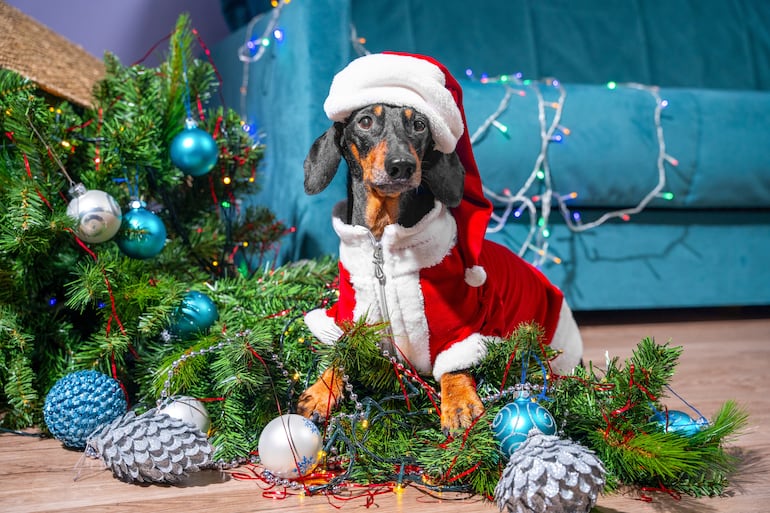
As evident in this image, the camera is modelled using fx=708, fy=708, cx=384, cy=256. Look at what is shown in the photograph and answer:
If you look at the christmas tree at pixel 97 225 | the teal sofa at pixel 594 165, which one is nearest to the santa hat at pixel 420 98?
the christmas tree at pixel 97 225

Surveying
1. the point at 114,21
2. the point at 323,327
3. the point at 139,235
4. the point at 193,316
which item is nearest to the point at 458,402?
the point at 323,327

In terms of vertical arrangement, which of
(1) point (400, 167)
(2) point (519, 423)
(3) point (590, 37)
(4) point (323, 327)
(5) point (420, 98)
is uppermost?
(3) point (590, 37)

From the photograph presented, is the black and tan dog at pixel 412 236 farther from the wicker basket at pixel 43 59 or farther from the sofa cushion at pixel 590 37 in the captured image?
the sofa cushion at pixel 590 37

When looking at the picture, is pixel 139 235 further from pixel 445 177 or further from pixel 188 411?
pixel 445 177

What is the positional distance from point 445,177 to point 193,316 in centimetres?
54

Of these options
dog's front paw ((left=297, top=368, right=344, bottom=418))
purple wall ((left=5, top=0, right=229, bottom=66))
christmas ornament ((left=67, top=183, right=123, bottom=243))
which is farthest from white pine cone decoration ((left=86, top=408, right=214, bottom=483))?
purple wall ((left=5, top=0, right=229, bottom=66))

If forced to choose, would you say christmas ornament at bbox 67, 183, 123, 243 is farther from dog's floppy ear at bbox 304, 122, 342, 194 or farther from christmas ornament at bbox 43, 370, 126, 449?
dog's floppy ear at bbox 304, 122, 342, 194

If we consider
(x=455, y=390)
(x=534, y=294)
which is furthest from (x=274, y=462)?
(x=534, y=294)

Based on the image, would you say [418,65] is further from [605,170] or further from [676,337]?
[676,337]

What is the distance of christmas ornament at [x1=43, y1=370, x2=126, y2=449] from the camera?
1.11 m

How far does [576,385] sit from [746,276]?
1.41 m

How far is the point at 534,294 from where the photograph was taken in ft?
Answer: 4.27

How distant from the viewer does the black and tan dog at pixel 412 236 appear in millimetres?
1101

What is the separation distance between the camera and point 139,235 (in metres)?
1.36
